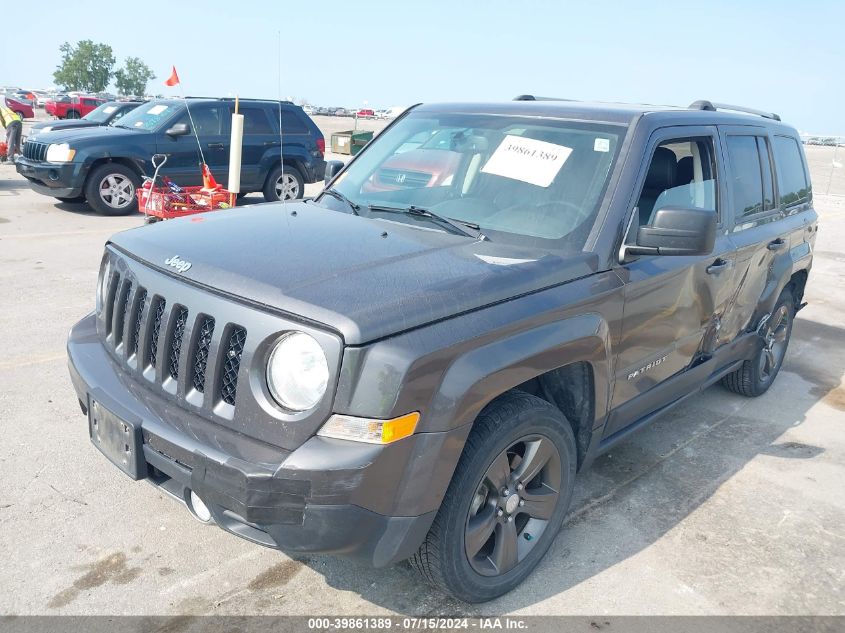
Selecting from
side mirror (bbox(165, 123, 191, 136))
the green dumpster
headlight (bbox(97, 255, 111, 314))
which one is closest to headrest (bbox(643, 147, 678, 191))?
headlight (bbox(97, 255, 111, 314))

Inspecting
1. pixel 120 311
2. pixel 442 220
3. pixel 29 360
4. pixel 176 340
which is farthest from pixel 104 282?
pixel 29 360

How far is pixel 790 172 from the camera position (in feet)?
15.9

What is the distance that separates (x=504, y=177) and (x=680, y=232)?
858mm

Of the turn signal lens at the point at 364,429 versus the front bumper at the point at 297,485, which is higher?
the turn signal lens at the point at 364,429

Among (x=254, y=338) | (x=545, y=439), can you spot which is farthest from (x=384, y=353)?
(x=545, y=439)

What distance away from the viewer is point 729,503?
3.67 meters

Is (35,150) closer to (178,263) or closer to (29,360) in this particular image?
(29,360)

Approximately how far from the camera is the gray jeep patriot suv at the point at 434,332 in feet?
7.19

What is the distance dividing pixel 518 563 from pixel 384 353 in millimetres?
1240

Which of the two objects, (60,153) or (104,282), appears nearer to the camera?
(104,282)

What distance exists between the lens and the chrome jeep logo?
2.56 meters

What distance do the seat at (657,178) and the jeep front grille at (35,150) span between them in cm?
967

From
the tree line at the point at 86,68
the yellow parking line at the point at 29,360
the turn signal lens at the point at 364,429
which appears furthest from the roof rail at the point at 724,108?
the tree line at the point at 86,68

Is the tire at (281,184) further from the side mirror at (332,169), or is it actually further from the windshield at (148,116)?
the side mirror at (332,169)
